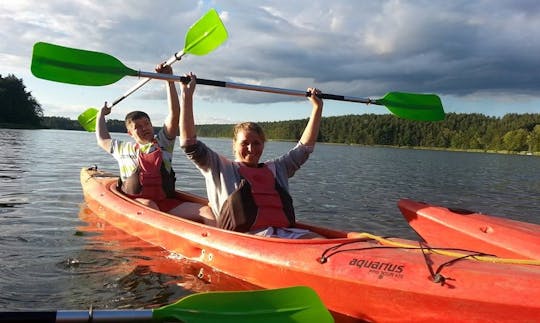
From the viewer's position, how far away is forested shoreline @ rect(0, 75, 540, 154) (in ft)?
261

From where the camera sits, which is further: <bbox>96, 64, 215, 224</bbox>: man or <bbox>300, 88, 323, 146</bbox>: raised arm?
<bbox>96, 64, 215, 224</bbox>: man

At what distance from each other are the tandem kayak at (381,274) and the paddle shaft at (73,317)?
1.55m

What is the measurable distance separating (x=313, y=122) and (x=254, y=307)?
2.48 meters

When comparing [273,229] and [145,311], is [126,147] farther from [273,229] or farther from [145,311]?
[145,311]

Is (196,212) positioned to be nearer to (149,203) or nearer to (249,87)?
(149,203)

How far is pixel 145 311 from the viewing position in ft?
9.11

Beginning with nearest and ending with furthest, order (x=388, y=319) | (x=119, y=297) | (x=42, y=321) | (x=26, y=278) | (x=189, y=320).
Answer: (x=42, y=321) < (x=189, y=320) < (x=388, y=319) < (x=119, y=297) < (x=26, y=278)

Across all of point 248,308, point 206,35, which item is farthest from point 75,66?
point 248,308

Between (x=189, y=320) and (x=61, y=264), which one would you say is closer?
(x=189, y=320)

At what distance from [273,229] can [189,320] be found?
174cm

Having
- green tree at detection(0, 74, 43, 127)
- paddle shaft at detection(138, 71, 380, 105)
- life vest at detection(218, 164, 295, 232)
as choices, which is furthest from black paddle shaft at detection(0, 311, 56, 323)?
green tree at detection(0, 74, 43, 127)

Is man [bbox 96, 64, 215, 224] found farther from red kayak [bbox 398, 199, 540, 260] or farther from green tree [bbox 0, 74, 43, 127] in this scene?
green tree [bbox 0, 74, 43, 127]

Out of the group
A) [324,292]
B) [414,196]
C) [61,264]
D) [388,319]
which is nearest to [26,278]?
[61,264]

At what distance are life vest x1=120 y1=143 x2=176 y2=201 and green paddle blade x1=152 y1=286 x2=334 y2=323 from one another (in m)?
3.45
